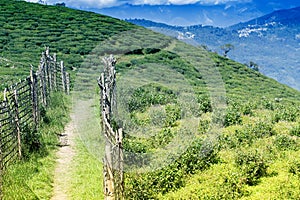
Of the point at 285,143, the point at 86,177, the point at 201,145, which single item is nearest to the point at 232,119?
the point at 285,143

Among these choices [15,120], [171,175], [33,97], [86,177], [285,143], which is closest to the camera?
[171,175]

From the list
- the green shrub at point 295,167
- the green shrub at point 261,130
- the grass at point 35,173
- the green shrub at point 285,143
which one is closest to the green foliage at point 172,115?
the green shrub at point 261,130

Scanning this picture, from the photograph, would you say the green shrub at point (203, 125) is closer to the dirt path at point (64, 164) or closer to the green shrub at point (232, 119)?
the green shrub at point (232, 119)

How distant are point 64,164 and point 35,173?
71.8 inches

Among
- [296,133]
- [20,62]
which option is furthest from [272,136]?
[20,62]

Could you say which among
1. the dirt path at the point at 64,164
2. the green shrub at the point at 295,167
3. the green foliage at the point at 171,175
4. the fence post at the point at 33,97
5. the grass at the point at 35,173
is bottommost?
the dirt path at the point at 64,164

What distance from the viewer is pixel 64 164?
14.3m

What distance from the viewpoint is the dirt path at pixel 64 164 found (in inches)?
465

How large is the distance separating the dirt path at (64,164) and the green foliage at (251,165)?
16.3ft

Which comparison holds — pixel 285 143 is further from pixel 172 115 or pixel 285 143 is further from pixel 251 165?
pixel 172 115

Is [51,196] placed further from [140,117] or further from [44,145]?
[140,117]

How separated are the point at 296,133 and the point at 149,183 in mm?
7708

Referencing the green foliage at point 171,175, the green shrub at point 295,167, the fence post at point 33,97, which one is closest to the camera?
the green foliage at point 171,175

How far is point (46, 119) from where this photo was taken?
1905 centimetres
